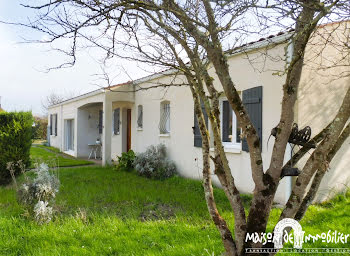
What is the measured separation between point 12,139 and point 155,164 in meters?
4.53

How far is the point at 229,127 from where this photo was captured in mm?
8477

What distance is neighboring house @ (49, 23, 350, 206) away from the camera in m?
6.66

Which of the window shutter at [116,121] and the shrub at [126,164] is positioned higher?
the window shutter at [116,121]

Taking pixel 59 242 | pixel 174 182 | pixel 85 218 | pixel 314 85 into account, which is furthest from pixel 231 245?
pixel 174 182

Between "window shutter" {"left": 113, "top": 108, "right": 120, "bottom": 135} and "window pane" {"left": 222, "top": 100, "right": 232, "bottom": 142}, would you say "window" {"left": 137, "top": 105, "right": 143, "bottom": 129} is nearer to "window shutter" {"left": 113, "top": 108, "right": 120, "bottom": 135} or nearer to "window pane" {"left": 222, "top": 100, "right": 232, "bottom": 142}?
Result: "window shutter" {"left": 113, "top": 108, "right": 120, "bottom": 135}

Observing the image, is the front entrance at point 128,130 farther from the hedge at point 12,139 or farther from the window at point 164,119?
the hedge at point 12,139

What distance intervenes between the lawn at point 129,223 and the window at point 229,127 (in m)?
1.33

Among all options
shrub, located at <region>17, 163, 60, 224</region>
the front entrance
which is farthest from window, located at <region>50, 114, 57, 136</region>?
shrub, located at <region>17, 163, 60, 224</region>

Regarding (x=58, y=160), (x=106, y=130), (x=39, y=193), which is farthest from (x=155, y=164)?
(x=39, y=193)

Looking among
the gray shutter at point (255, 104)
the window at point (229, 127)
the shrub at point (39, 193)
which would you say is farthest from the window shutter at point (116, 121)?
the shrub at point (39, 193)

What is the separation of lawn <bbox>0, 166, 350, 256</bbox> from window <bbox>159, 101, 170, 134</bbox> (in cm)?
382

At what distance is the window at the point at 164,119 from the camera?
1174 centimetres

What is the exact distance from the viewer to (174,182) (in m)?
9.63

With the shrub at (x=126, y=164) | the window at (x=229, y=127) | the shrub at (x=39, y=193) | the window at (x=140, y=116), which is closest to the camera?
the shrub at (x=39, y=193)
